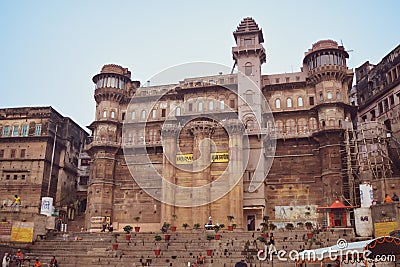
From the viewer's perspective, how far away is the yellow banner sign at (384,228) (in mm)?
27656

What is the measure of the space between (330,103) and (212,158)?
13.9 meters

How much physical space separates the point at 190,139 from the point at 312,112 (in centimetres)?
1393

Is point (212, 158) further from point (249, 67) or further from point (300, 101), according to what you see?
point (300, 101)

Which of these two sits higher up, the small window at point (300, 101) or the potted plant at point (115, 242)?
the small window at point (300, 101)

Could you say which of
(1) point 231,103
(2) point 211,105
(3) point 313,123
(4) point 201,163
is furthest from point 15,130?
(3) point 313,123

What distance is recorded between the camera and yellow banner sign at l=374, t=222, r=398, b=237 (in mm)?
27656

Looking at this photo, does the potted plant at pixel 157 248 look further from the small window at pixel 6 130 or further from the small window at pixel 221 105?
the small window at pixel 6 130

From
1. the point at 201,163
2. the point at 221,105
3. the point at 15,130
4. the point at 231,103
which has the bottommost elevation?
the point at 201,163

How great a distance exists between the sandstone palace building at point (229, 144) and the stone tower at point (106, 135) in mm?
124

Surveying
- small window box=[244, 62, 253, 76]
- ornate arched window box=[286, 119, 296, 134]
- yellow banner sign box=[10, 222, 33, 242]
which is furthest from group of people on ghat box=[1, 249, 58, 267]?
small window box=[244, 62, 253, 76]

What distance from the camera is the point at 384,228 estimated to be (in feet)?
92.7

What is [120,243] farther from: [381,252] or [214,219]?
[381,252]

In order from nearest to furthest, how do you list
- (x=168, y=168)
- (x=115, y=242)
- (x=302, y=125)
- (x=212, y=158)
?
(x=115, y=242) → (x=212, y=158) → (x=168, y=168) → (x=302, y=125)

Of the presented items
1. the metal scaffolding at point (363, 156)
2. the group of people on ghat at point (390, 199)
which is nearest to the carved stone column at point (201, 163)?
the metal scaffolding at point (363, 156)
